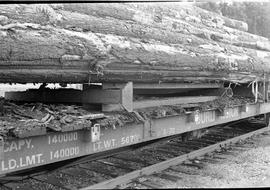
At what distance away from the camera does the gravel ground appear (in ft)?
15.9

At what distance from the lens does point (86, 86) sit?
446cm

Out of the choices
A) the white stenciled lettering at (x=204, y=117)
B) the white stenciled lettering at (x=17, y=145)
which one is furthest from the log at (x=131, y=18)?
the white stenciled lettering at (x=204, y=117)

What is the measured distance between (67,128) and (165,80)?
212 cm

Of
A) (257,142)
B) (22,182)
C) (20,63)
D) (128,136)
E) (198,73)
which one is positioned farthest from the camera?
(257,142)

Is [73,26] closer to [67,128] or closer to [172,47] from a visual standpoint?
[67,128]

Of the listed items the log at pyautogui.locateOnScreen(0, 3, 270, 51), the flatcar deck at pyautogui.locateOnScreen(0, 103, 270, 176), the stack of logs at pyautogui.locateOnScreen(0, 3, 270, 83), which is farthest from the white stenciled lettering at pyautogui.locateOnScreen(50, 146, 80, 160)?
the log at pyautogui.locateOnScreen(0, 3, 270, 51)

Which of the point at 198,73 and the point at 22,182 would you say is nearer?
the point at 22,182

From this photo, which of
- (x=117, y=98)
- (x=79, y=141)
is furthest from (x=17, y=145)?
(x=117, y=98)

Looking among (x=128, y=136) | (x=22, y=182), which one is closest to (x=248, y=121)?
(x=128, y=136)

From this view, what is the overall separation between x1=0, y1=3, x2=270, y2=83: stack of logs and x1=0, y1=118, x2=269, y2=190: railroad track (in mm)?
1348

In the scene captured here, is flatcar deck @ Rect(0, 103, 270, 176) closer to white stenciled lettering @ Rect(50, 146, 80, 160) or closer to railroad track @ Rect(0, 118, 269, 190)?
white stenciled lettering @ Rect(50, 146, 80, 160)

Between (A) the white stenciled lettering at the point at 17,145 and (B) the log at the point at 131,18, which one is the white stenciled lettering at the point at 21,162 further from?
(B) the log at the point at 131,18

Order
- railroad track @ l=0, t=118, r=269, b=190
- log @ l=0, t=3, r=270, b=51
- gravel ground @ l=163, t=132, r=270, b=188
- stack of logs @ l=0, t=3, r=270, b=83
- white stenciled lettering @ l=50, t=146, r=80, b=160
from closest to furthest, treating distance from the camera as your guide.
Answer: stack of logs @ l=0, t=3, r=270, b=83, white stenciled lettering @ l=50, t=146, r=80, b=160, log @ l=0, t=3, r=270, b=51, railroad track @ l=0, t=118, r=269, b=190, gravel ground @ l=163, t=132, r=270, b=188

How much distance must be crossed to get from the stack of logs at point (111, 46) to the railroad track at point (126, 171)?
4.42ft
